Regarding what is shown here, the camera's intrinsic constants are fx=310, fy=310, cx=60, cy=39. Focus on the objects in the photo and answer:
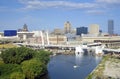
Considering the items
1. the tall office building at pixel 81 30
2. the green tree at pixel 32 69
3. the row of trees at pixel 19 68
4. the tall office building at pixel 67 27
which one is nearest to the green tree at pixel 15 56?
the row of trees at pixel 19 68

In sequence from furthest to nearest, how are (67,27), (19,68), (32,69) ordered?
(67,27) → (19,68) → (32,69)

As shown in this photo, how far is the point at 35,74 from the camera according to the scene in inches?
798

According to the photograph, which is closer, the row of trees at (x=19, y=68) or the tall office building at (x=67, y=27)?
the row of trees at (x=19, y=68)

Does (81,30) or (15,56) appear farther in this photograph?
(81,30)

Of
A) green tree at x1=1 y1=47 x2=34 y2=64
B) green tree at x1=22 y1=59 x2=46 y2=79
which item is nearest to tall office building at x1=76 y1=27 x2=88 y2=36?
green tree at x1=1 y1=47 x2=34 y2=64

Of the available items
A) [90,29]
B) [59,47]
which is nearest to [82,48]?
[59,47]

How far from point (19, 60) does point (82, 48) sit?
2266cm

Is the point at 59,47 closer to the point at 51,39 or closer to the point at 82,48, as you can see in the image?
the point at 82,48

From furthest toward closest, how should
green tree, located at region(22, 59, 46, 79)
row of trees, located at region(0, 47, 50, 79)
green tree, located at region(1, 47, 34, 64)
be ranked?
1. green tree, located at region(1, 47, 34, 64)
2. green tree, located at region(22, 59, 46, 79)
3. row of trees, located at region(0, 47, 50, 79)

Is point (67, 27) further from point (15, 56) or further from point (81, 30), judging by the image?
point (15, 56)

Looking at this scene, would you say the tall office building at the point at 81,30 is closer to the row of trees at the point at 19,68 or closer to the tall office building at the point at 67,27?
the tall office building at the point at 67,27

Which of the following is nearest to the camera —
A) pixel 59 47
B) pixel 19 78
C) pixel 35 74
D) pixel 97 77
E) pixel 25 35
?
pixel 19 78

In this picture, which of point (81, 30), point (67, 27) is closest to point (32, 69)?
point (81, 30)

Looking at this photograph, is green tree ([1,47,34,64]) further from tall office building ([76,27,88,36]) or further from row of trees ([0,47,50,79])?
tall office building ([76,27,88,36])
